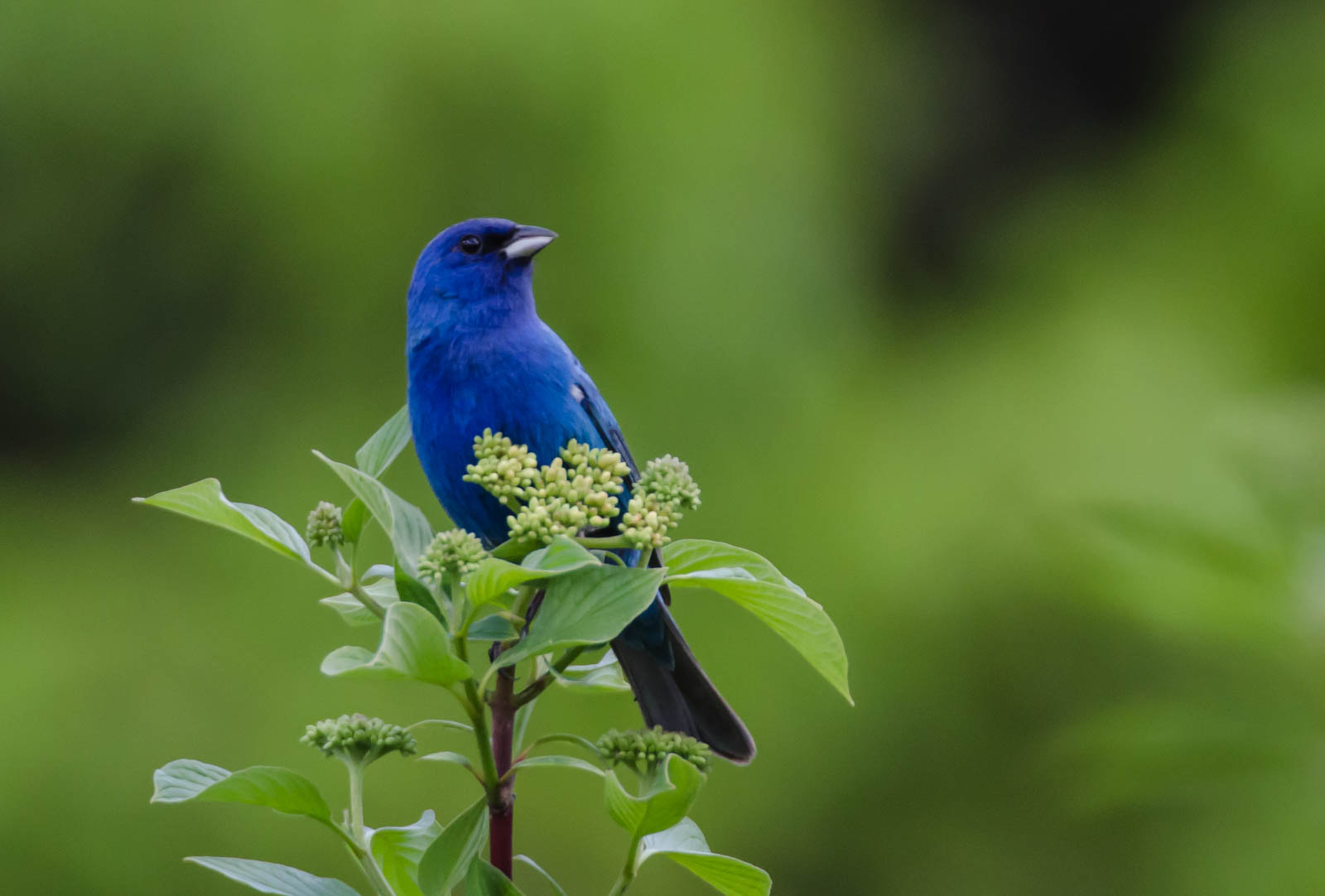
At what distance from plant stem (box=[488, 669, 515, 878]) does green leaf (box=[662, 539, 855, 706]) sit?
0.15 metres

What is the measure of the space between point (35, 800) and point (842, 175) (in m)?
2.56

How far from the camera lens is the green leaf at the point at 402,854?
1.07 metres

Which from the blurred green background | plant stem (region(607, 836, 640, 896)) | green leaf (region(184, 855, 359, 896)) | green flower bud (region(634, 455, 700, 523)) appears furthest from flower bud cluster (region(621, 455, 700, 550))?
the blurred green background

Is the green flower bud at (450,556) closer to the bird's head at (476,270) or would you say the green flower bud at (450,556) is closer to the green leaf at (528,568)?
the green leaf at (528,568)

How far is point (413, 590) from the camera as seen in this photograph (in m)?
0.99

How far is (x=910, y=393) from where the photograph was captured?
3.65 metres

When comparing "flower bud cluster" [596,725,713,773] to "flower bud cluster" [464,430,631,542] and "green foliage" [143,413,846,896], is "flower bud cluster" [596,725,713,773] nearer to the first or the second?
"green foliage" [143,413,846,896]

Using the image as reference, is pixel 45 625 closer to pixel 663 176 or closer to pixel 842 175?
pixel 663 176

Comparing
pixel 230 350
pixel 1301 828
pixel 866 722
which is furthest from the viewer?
pixel 230 350

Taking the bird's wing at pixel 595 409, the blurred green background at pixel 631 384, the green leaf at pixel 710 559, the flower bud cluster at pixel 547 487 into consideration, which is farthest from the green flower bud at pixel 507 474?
the blurred green background at pixel 631 384

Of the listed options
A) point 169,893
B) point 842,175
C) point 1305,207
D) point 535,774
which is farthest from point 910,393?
point 169,893

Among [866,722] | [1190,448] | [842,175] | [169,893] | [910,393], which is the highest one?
[842,175]

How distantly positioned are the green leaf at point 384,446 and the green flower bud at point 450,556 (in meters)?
0.23

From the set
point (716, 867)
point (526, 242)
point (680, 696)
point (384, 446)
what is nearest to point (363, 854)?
point (716, 867)
